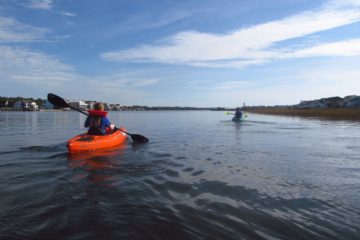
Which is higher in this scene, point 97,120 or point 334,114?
point 334,114

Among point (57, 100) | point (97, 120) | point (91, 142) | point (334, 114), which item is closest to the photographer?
point (91, 142)

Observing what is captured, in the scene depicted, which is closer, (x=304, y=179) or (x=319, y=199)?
(x=319, y=199)

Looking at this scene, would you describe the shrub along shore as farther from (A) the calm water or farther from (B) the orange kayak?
(A) the calm water

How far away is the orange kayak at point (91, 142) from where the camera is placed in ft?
39.6

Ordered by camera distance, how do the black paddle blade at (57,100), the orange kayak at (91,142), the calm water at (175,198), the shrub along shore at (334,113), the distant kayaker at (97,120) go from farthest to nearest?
the shrub along shore at (334,113), the black paddle blade at (57,100), the distant kayaker at (97,120), the orange kayak at (91,142), the calm water at (175,198)

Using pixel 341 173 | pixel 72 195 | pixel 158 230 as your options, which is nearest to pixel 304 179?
pixel 341 173

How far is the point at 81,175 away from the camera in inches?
344

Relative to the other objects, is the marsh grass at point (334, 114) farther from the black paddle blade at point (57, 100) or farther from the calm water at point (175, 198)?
the calm water at point (175, 198)

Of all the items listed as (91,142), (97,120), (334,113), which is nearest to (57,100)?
(97,120)

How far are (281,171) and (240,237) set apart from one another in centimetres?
567

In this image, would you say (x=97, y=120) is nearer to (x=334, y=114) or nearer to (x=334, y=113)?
(x=334, y=114)

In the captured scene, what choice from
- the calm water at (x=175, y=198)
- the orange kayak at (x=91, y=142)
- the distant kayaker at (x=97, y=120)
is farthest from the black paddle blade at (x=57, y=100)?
the calm water at (x=175, y=198)

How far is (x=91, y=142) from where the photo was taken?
12.8 meters

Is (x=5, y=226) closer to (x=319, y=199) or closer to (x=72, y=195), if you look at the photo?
(x=72, y=195)
